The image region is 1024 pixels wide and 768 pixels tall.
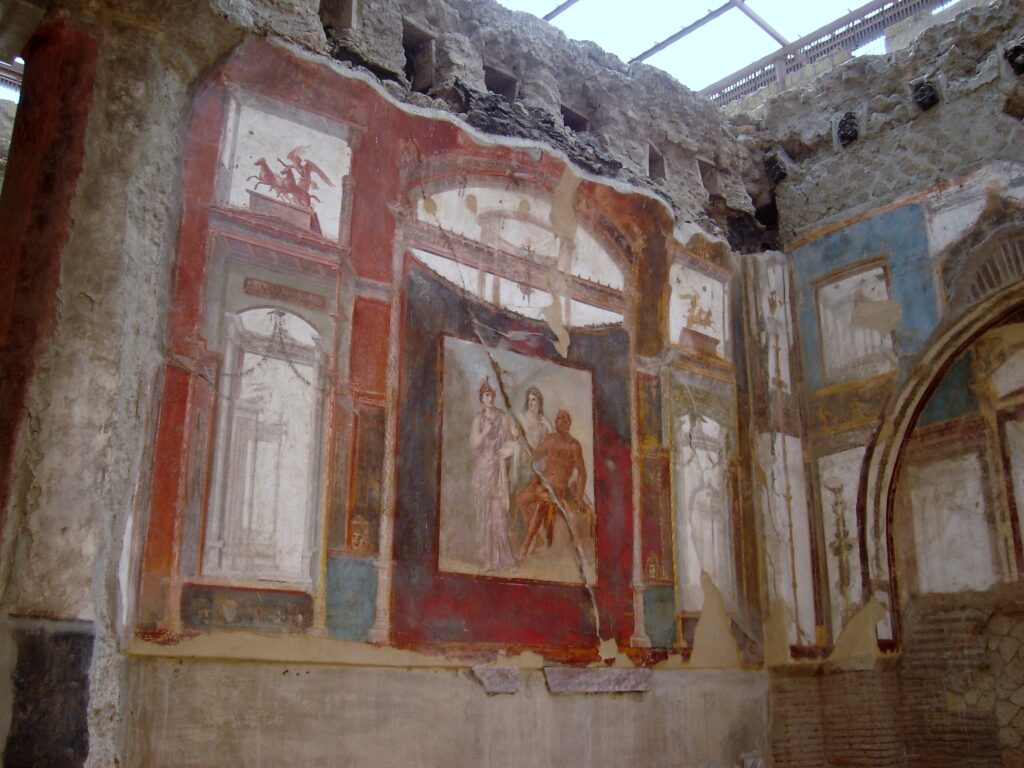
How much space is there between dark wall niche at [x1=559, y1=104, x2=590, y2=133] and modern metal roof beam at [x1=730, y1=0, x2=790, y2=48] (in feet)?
9.10

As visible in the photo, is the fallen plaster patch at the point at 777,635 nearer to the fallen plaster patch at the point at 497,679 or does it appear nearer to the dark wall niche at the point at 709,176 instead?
the fallen plaster patch at the point at 497,679

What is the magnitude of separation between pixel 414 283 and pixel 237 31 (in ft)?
4.40

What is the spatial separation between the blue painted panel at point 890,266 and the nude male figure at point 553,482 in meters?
2.03

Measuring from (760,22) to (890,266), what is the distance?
10.7 feet

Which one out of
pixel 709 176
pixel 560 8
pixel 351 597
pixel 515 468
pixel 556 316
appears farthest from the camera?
pixel 560 8

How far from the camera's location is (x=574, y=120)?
6566mm

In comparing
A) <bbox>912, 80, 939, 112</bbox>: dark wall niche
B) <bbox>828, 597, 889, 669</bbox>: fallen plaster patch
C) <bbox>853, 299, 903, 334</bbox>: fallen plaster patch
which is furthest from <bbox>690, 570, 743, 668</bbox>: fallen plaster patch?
<bbox>912, 80, 939, 112</bbox>: dark wall niche

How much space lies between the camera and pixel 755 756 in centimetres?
599

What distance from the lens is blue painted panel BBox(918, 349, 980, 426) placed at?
6.27 metres

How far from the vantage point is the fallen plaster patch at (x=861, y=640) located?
→ 6141 mm

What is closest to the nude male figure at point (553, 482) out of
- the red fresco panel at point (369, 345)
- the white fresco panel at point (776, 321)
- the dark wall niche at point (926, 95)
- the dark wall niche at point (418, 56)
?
the red fresco panel at point (369, 345)

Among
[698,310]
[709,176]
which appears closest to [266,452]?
[698,310]

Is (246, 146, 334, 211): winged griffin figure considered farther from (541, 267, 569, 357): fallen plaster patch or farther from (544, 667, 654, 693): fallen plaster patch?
(544, 667, 654, 693): fallen plaster patch

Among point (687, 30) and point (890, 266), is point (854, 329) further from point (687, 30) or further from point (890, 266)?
point (687, 30)
